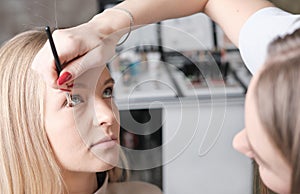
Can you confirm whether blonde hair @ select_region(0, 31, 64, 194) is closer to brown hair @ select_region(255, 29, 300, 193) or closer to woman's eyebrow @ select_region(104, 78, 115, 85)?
woman's eyebrow @ select_region(104, 78, 115, 85)

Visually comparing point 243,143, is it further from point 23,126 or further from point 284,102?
point 23,126

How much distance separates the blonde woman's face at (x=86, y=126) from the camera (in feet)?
2.30

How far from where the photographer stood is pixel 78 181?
875 mm

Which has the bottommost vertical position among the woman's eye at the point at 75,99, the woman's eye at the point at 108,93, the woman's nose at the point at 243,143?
the woman's eye at the point at 108,93

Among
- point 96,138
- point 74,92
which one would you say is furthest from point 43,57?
point 96,138

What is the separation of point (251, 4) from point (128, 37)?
0.17 m

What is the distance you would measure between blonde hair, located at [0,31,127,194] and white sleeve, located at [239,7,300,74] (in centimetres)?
35

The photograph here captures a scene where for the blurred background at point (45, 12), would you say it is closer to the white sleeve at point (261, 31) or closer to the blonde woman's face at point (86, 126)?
the blonde woman's face at point (86, 126)

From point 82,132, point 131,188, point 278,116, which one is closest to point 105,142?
point 82,132

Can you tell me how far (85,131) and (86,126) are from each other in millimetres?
18

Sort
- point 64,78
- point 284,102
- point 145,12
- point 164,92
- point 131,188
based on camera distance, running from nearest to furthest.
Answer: point 284,102, point 64,78, point 145,12, point 164,92, point 131,188

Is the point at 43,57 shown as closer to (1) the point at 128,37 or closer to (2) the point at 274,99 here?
(1) the point at 128,37

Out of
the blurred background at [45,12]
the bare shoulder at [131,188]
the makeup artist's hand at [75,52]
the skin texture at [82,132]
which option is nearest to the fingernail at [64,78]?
the makeup artist's hand at [75,52]

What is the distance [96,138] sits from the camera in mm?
747
